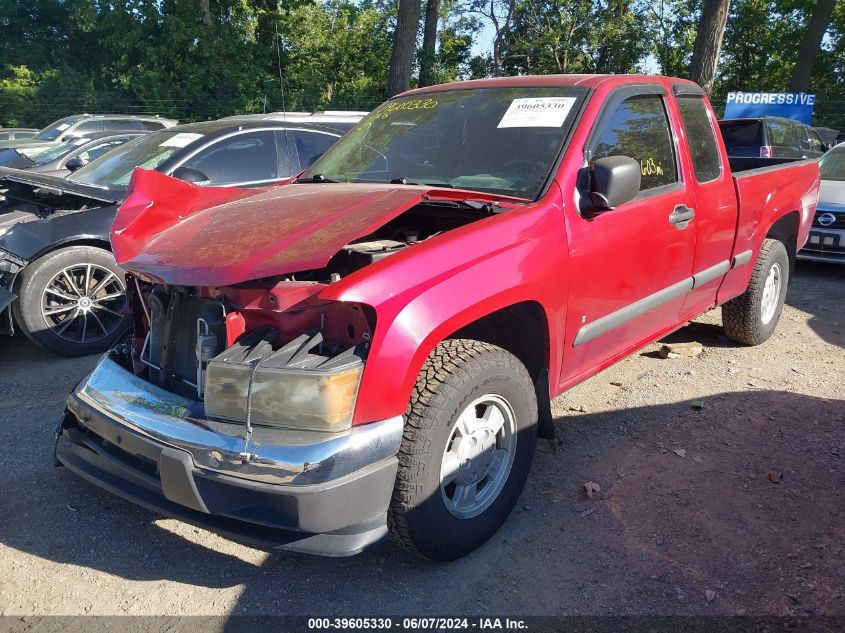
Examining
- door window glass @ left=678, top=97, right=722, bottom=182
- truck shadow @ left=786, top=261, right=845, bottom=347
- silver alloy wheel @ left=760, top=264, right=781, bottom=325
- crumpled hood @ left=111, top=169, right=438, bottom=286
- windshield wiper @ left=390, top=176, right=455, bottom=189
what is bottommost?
truck shadow @ left=786, top=261, right=845, bottom=347

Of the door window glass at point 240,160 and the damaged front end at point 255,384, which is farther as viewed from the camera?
the door window glass at point 240,160

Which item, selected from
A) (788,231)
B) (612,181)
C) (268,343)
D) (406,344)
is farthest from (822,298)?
(268,343)

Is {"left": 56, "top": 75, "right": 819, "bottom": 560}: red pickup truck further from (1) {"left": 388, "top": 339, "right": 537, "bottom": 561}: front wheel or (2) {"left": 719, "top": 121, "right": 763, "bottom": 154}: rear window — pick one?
(2) {"left": 719, "top": 121, "right": 763, "bottom": 154}: rear window

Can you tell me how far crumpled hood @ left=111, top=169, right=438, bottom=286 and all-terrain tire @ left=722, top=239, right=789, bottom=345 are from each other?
3.17m

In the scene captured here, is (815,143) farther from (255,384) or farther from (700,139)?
(255,384)

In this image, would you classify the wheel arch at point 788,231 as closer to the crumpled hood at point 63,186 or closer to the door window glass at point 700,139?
the door window glass at point 700,139

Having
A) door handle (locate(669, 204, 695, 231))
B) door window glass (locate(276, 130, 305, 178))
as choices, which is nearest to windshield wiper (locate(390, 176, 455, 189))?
door handle (locate(669, 204, 695, 231))

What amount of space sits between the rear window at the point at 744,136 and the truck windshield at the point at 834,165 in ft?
2.83

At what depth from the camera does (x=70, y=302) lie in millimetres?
5074

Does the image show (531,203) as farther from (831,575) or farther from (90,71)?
(90,71)

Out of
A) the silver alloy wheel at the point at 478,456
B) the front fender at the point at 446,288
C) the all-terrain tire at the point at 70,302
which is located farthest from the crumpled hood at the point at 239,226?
the all-terrain tire at the point at 70,302

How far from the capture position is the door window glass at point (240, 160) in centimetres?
571

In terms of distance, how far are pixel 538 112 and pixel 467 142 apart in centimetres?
40

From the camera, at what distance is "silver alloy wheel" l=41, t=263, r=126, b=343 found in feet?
16.4
